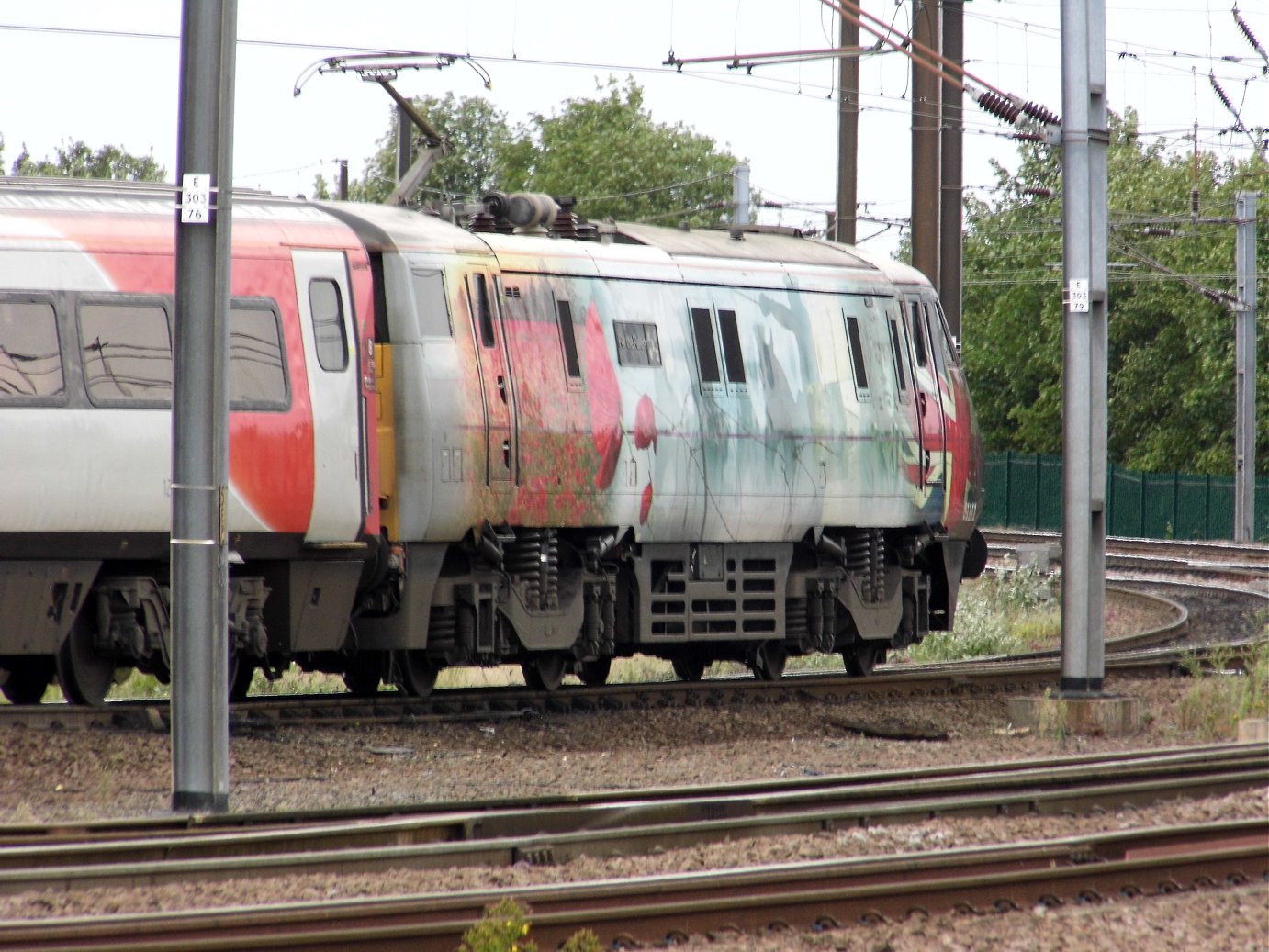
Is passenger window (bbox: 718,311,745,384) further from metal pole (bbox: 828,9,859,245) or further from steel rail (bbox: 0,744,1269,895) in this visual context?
metal pole (bbox: 828,9,859,245)

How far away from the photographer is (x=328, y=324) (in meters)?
12.7

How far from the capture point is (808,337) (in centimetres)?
1585

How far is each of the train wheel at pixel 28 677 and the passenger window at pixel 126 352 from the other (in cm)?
198

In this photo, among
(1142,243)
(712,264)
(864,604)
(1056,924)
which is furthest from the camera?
(1142,243)

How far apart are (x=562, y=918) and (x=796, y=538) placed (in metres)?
9.11

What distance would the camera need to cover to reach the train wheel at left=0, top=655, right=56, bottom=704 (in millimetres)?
12688

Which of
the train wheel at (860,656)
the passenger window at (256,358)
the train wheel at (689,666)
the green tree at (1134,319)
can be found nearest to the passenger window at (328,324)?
the passenger window at (256,358)

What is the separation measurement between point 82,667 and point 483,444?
314cm

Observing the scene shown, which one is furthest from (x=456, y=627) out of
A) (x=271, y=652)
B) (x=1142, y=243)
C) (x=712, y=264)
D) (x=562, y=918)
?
(x=1142, y=243)

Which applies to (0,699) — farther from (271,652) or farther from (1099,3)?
(1099,3)

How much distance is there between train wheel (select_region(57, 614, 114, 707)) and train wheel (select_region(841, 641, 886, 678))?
7325 mm

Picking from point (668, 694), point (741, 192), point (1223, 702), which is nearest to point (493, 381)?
point (668, 694)

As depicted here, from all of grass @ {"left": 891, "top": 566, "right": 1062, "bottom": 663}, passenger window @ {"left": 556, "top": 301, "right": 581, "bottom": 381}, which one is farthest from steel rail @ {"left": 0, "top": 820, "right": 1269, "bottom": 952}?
grass @ {"left": 891, "top": 566, "right": 1062, "bottom": 663}

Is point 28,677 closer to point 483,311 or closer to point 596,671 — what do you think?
point 483,311
